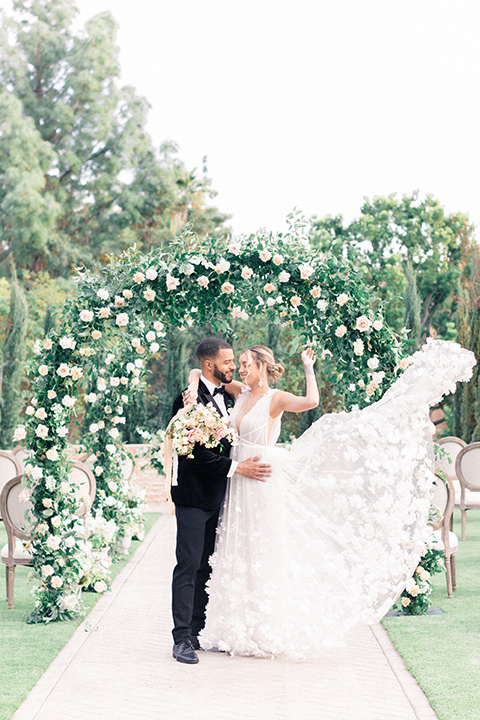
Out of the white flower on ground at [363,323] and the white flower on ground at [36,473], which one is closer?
the white flower on ground at [363,323]

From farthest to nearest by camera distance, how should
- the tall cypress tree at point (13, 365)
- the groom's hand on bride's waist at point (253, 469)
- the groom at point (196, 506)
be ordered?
1. the tall cypress tree at point (13, 365)
2. the groom's hand on bride's waist at point (253, 469)
3. the groom at point (196, 506)

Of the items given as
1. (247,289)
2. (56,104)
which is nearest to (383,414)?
(247,289)

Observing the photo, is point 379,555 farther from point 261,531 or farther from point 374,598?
point 261,531

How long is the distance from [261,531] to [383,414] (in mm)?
1162

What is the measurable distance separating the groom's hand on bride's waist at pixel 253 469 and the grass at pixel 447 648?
1.52 meters

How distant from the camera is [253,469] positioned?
18.4 feet

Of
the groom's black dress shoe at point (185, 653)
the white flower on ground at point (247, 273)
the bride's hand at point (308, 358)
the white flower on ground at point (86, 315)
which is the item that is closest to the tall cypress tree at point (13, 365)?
the white flower on ground at point (86, 315)

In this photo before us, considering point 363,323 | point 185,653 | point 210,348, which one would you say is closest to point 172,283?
point 210,348

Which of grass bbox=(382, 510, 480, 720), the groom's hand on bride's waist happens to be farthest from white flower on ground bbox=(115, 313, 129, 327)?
grass bbox=(382, 510, 480, 720)

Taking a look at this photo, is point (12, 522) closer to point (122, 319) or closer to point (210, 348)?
point (122, 319)

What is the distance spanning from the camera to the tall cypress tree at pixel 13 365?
70.3 feet

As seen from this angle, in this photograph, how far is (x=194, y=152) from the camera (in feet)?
105

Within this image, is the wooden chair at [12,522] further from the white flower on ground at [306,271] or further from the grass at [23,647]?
the white flower on ground at [306,271]

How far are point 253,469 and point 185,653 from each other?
4.13 feet
